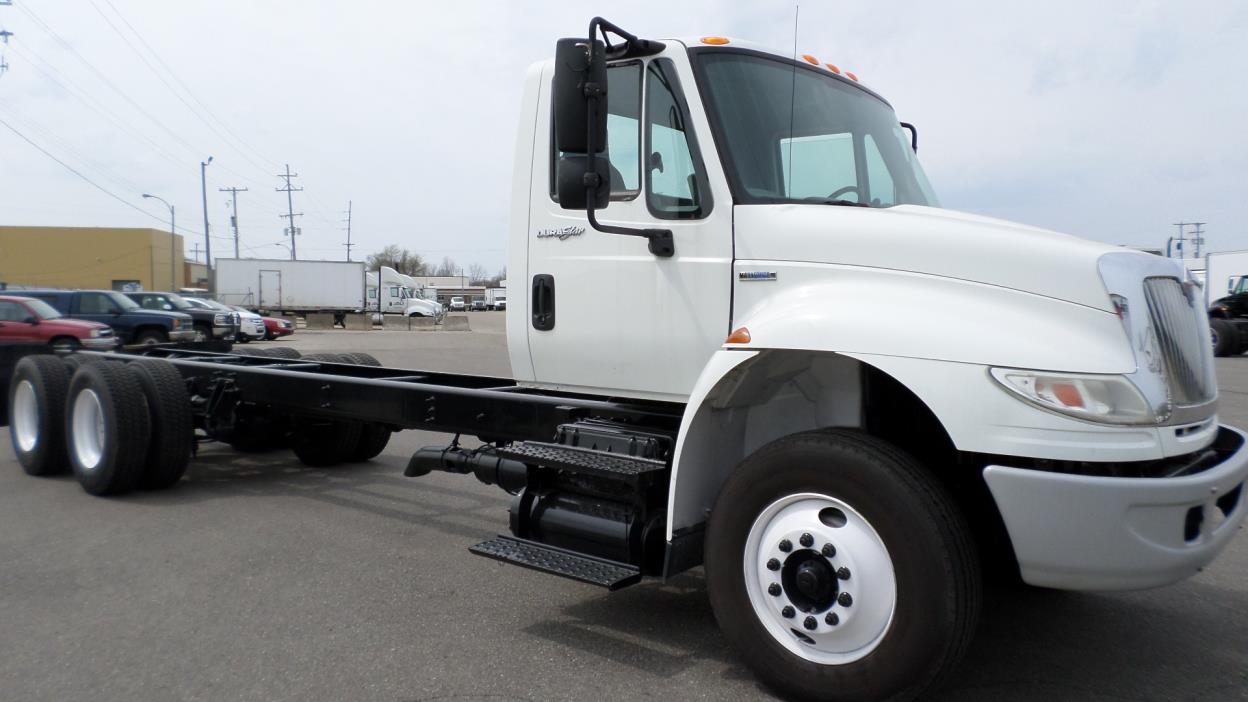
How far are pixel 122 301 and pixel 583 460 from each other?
72.5 feet

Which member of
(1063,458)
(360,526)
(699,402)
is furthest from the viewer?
(360,526)

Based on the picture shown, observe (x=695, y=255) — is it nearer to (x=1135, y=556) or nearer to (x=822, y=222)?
(x=822, y=222)

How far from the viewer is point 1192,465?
120 inches

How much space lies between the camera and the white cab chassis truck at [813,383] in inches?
114

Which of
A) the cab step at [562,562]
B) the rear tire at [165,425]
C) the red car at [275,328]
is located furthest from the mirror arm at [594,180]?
the red car at [275,328]

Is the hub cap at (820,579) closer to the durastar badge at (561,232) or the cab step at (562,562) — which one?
the cab step at (562,562)

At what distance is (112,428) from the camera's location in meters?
6.63

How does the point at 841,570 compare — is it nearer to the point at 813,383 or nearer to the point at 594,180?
the point at 813,383

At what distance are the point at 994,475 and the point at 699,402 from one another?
108 centimetres

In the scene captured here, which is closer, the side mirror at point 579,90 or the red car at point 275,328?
the side mirror at point 579,90

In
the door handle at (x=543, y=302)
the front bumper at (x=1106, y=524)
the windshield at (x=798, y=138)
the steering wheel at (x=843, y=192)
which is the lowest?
the front bumper at (x=1106, y=524)

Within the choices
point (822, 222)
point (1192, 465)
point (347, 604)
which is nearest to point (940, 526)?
point (1192, 465)

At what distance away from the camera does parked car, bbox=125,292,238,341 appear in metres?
24.1

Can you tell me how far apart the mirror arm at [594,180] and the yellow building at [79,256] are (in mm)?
70042
